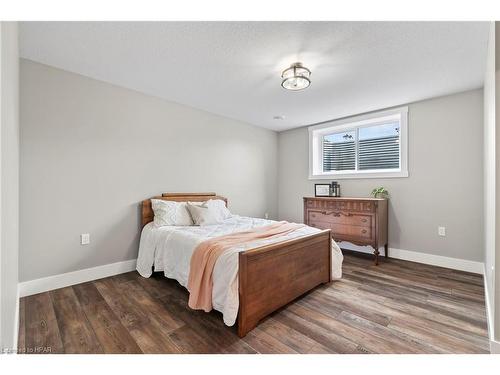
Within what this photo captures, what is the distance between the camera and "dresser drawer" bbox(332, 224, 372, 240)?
3.45 meters

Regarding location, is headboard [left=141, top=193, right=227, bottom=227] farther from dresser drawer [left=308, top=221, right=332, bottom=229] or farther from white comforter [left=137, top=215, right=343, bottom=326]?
dresser drawer [left=308, top=221, right=332, bottom=229]

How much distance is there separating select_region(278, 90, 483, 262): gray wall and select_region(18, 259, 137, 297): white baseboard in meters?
3.94

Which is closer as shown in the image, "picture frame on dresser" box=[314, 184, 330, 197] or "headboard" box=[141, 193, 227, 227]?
"headboard" box=[141, 193, 227, 227]

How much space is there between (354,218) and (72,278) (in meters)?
3.77

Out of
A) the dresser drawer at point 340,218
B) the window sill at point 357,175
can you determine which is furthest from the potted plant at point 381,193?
the dresser drawer at point 340,218

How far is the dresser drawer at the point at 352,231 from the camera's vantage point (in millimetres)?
3449

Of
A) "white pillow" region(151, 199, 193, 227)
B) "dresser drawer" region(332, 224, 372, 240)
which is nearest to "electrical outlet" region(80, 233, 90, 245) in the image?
"white pillow" region(151, 199, 193, 227)

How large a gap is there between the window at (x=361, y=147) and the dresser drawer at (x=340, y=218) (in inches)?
32.0

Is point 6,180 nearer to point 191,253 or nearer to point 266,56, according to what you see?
point 191,253

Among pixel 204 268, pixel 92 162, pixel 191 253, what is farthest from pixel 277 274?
pixel 92 162

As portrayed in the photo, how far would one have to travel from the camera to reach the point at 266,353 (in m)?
1.55
